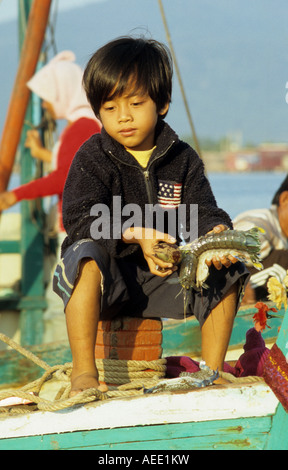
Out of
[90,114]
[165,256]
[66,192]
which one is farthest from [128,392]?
[90,114]

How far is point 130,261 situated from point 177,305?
0.64 feet

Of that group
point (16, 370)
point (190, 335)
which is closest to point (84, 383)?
point (190, 335)

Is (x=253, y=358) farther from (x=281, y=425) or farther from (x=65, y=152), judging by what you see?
(x=65, y=152)

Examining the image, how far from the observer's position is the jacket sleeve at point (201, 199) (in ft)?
7.43

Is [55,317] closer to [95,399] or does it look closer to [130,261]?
[130,261]

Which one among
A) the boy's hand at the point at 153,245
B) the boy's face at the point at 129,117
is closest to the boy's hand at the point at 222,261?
the boy's hand at the point at 153,245

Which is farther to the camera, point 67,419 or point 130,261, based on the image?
point 130,261

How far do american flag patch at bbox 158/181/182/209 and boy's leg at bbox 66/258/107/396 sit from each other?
41 cm

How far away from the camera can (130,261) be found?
2264 mm

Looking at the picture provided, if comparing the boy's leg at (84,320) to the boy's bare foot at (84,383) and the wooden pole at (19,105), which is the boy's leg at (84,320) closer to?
the boy's bare foot at (84,383)

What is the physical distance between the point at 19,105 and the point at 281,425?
3810 millimetres

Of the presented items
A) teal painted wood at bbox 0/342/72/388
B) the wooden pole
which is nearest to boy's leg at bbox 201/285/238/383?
teal painted wood at bbox 0/342/72/388

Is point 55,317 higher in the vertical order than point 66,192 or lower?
lower

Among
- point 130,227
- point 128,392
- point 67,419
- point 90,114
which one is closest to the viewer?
point 67,419
